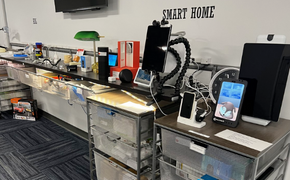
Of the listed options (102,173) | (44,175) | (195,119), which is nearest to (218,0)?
(195,119)

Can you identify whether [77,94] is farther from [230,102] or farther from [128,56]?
[230,102]

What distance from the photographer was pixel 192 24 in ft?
5.38

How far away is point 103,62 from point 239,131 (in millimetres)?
1157

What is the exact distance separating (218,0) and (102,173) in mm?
1601

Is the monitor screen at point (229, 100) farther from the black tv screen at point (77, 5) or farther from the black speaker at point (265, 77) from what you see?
the black tv screen at point (77, 5)

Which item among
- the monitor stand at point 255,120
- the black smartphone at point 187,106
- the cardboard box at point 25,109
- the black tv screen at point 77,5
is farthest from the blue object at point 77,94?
the cardboard box at point 25,109

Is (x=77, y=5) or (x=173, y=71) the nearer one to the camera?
(x=173, y=71)

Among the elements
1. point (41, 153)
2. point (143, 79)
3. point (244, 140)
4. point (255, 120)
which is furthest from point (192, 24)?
point (41, 153)

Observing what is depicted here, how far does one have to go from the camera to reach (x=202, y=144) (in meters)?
1.03

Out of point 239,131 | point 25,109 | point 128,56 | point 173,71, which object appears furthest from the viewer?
point 25,109

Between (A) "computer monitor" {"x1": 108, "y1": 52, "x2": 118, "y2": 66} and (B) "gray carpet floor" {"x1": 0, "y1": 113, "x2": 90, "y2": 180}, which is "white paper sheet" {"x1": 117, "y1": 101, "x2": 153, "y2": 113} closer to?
(A) "computer monitor" {"x1": 108, "y1": 52, "x2": 118, "y2": 66}

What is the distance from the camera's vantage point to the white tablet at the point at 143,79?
1.45m

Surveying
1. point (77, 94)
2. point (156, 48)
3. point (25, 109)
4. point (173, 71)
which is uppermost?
point (156, 48)

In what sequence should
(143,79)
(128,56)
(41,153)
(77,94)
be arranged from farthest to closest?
(41,153) < (77,94) < (128,56) < (143,79)
